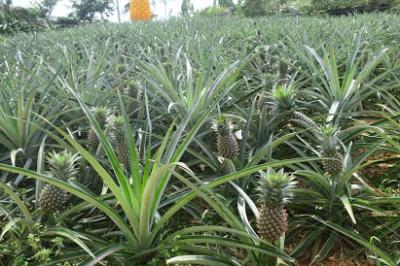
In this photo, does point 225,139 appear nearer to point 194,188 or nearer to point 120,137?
point 120,137

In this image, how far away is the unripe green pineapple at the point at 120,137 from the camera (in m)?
1.56

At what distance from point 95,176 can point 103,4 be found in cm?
3208

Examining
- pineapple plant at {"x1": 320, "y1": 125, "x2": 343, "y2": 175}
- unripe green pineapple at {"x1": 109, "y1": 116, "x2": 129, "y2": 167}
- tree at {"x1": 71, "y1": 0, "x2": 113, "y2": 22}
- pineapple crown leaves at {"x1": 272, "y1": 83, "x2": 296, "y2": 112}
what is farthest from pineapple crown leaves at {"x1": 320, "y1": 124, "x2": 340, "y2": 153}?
tree at {"x1": 71, "y1": 0, "x2": 113, "y2": 22}

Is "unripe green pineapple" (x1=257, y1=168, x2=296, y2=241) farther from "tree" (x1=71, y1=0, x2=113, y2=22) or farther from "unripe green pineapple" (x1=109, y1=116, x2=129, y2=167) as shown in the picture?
"tree" (x1=71, y1=0, x2=113, y2=22)

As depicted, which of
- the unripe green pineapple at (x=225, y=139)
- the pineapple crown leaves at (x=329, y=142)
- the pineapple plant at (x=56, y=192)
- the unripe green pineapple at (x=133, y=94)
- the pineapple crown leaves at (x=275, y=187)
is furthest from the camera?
the unripe green pineapple at (x=133, y=94)

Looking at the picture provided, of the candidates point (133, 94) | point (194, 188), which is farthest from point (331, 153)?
point (133, 94)

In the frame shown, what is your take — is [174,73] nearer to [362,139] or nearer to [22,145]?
[22,145]

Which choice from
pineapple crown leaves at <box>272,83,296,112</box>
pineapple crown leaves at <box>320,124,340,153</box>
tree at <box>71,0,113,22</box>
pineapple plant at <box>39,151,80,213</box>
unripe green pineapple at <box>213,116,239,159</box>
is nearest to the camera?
pineapple plant at <box>39,151,80,213</box>

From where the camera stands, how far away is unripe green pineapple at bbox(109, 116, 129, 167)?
61.3 inches

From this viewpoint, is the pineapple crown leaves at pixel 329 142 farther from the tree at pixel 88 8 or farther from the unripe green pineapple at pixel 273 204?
the tree at pixel 88 8

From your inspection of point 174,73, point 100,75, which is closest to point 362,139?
point 174,73

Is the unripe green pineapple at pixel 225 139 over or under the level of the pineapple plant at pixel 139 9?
under

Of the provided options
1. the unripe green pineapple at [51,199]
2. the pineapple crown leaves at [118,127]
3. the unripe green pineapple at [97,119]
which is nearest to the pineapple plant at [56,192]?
the unripe green pineapple at [51,199]

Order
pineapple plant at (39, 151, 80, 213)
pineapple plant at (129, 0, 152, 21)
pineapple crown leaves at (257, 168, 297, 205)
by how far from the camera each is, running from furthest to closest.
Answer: pineapple plant at (129, 0, 152, 21)
pineapple plant at (39, 151, 80, 213)
pineapple crown leaves at (257, 168, 297, 205)
